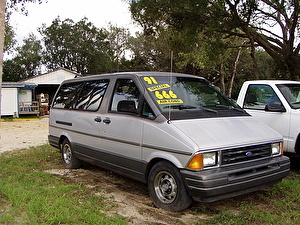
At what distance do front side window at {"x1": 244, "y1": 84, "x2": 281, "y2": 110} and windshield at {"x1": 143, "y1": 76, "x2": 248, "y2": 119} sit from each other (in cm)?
155

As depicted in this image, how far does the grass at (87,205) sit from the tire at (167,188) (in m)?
0.14

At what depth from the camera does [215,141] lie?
3691 mm

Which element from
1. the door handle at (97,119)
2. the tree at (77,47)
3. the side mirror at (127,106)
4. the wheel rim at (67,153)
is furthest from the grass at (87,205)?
the tree at (77,47)

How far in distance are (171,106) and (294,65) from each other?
9177mm

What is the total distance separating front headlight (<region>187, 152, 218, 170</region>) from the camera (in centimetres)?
357

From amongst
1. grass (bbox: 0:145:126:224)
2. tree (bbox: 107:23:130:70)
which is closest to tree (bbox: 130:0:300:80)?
grass (bbox: 0:145:126:224)

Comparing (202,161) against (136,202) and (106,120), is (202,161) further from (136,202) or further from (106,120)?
(106,120)

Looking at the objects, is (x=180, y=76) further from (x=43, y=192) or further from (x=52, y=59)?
(x=52, y=59)

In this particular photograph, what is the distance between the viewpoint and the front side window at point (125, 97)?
4546mm

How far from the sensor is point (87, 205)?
4.14 meters

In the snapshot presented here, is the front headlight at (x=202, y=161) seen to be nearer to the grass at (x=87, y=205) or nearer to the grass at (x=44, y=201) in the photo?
the grass at (x=87, y=205)

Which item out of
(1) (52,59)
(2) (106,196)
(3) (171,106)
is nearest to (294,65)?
(3) (171,106)

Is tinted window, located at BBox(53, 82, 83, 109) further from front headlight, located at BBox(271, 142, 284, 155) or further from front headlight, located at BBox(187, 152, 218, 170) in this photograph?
front headlight, located at BBox(271, 142, 284, 155)

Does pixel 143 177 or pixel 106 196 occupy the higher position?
pixel 143 177
